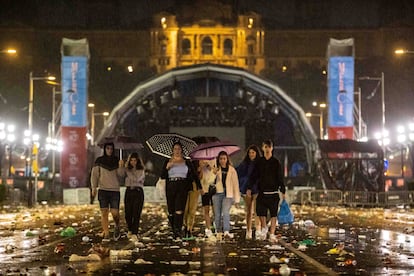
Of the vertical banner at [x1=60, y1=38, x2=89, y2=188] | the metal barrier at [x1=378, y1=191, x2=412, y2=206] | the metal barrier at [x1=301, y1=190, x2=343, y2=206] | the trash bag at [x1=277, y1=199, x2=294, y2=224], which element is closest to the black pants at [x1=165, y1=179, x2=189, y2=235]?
the trash bag at [x1=277, y1=199, x2=294, y2=224]

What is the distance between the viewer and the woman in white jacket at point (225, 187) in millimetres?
17609

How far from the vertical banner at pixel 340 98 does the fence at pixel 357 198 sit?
4.51 meters

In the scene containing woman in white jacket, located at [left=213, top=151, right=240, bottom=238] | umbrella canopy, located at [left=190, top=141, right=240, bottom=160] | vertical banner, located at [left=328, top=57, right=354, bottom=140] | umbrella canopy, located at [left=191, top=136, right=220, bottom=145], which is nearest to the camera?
woman in white jacket, located at [left=213, top=151, right=240, bottom=238]

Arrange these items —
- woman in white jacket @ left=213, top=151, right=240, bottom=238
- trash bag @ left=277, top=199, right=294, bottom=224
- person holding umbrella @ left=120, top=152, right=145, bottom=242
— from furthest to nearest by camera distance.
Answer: trash bag @ left=277, top=199, right=294, bottom=224 → woman in white jacket @ left=213, top=151, right=240, bottom=238 → person holding umbrella @ left=120, top=152, right=145, bottom=242

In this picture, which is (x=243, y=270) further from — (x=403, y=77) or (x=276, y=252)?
(x=403, y=77)

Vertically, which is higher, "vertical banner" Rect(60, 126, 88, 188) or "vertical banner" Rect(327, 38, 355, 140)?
"vertical banner" Rect(327, 38, 355, 140)

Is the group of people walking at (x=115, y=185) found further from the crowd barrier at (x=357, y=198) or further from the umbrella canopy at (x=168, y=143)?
the crowd barrier at (x=357, y=198)

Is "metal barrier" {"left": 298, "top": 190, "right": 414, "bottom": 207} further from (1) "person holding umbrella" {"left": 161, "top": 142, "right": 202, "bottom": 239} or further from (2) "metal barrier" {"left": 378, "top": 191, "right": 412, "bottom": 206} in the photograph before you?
(1) "person holding umbrella" {"left": 161, "top": 142, "right": 202, "bottom": 239}

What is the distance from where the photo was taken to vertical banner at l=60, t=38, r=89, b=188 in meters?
50.8

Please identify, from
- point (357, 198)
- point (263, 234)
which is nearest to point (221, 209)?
point (263, 234)

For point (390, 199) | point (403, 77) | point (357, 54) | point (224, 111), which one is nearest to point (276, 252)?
point (390, 199)

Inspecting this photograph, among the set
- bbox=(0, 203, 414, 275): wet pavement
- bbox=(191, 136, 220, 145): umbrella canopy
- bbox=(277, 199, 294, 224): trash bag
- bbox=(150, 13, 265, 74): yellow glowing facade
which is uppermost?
bbox=(150, 13, 265, 74): yellow glowing facade

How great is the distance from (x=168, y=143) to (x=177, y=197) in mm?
1780

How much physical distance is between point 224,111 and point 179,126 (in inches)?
151
